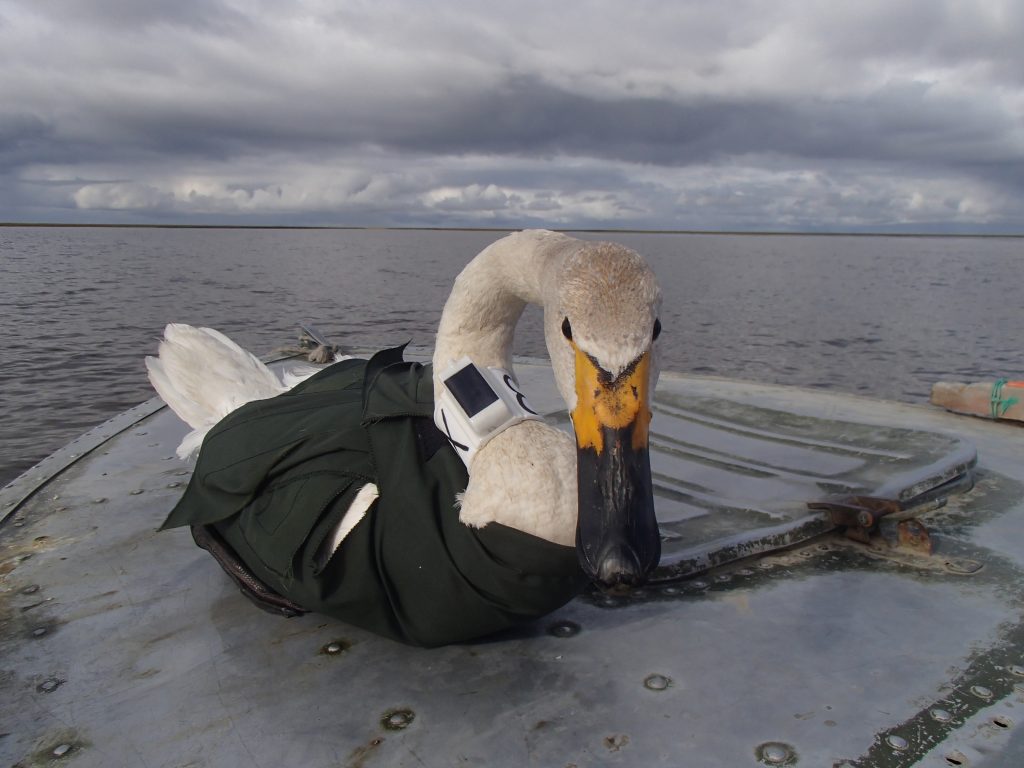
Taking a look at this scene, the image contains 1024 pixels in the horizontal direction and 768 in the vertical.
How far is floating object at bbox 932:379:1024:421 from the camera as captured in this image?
5.24 metres

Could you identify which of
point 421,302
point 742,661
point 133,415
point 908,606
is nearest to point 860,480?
point 908,606

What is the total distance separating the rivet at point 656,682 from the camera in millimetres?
2303

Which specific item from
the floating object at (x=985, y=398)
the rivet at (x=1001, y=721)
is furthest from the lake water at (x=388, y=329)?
the rivet at (x=1001, y=721)

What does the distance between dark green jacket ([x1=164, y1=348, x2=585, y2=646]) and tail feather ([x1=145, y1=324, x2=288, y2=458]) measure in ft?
2.62

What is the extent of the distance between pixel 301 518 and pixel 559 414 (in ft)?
8.95

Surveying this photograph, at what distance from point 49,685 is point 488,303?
1799 millimetres

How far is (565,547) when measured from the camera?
2.11 meters

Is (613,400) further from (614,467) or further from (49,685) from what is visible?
(49,685)

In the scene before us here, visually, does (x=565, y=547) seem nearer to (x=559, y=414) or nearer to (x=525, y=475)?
(x=525, y=475)

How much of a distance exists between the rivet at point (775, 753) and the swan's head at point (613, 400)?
2.03 ft

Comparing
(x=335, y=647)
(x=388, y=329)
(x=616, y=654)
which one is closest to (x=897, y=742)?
(x=616, y=654)

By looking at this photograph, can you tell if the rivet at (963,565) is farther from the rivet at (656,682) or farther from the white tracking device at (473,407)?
the white tracking device at (473,407)

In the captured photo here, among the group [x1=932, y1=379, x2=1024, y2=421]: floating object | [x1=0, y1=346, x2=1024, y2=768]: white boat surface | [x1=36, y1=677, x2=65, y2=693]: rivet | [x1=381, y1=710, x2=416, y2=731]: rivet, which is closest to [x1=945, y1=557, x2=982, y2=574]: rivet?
[x1=0, y1=346, x2=1024, y2=768]: white boat surface

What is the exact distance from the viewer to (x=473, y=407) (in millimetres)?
2328
